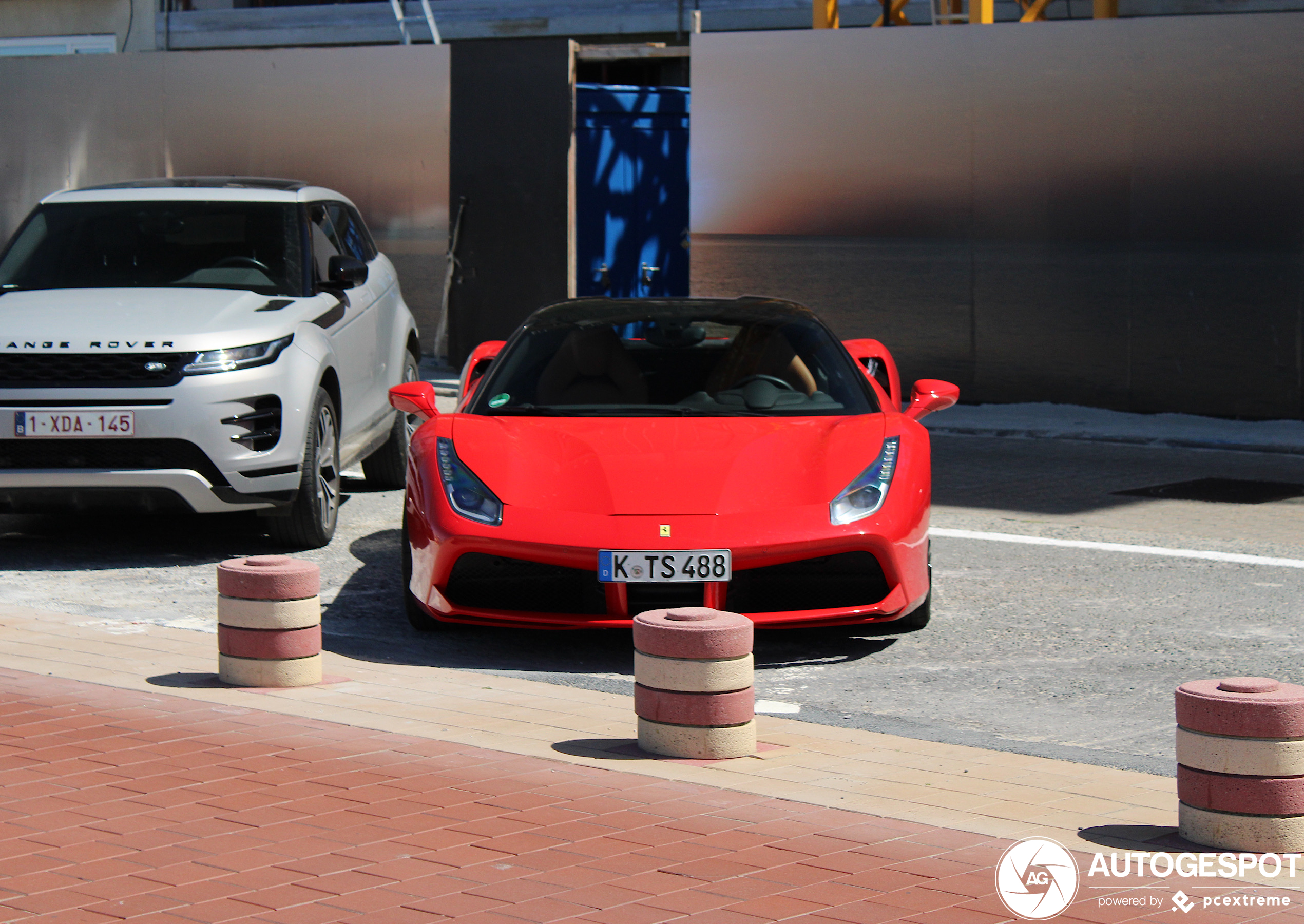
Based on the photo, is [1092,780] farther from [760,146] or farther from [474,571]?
[760,146]

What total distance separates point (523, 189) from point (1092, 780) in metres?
12.9

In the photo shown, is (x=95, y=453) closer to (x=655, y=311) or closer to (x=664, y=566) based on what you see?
(x=655, y=311)

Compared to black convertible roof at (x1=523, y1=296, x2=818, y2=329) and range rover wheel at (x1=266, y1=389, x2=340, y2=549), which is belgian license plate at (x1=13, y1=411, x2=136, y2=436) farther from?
black convertible roof at (x1=523, y1=296, x2=818, y2=329)

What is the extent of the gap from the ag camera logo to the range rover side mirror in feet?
19.1

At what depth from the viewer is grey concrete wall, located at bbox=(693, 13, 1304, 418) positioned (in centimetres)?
1417

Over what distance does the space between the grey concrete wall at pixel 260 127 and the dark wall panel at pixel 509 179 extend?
25 cm

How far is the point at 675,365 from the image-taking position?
7977 millimetres

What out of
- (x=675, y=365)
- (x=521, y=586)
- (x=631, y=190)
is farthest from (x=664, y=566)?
(x=631, y=190)

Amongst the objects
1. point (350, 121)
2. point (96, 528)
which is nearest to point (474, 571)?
point (96, 528)

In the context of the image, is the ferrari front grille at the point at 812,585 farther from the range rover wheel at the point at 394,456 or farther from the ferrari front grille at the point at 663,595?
the range rover wheel at the point at 394,456

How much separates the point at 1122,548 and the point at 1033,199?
6.71 m

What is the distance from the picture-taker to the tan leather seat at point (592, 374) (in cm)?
758

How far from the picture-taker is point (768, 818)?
181 inches

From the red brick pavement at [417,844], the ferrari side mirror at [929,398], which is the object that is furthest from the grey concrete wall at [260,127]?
the red brick pavement at [417,844]
